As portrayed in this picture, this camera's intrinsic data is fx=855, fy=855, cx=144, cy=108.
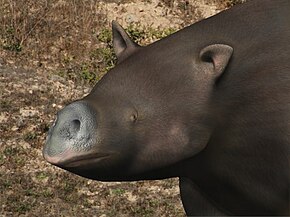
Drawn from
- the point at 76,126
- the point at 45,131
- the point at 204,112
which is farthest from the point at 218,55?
the point at 45,131

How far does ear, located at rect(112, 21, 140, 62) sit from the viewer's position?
9.51 feet

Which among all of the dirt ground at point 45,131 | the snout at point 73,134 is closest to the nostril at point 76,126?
the snout at point 73,134

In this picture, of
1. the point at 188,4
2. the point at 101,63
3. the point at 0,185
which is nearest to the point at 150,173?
the point at 0,185

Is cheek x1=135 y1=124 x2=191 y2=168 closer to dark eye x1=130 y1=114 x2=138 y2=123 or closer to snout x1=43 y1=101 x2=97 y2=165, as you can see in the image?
dark eye x1=130 y1=114 x2=138 y2=123

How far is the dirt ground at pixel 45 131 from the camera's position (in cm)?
533

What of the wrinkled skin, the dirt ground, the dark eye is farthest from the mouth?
the dirt ground

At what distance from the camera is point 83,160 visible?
8.32 ft

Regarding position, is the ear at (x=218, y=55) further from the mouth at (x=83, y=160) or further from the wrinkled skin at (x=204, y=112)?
the mouth at (x=83, y=160)

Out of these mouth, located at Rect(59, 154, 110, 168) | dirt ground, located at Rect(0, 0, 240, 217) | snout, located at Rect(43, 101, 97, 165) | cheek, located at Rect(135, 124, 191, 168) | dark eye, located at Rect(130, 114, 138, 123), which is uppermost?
snout, located at Rect(43, 101, 97, 165)

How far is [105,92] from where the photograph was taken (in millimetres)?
2668

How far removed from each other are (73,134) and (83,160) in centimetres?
10

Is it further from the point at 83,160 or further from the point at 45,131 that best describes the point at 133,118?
the point at 45,131

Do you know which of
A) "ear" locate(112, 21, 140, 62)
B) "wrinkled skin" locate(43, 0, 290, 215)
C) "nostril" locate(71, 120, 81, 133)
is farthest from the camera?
"ear" locate(112, 21, 140, 62)

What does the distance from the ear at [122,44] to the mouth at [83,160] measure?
451mm
